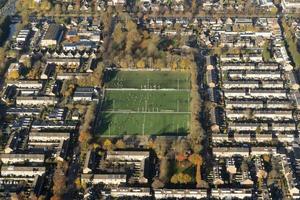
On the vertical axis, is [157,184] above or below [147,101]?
below

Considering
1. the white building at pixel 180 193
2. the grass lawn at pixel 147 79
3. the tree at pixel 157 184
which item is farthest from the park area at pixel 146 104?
the white building at pixel 180 193

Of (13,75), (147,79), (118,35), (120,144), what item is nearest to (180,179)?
(120,144)

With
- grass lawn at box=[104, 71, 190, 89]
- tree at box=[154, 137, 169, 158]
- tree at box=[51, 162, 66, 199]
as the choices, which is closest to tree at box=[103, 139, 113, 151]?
tree at box=[154, 137, 169, 158]

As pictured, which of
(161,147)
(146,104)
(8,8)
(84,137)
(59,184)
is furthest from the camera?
(8,8)

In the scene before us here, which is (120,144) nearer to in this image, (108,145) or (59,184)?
(108,145)

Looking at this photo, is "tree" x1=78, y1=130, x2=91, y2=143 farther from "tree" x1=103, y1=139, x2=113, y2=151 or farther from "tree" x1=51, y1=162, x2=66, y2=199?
"tree" x1=51, y1=162, x2=66, y2=199

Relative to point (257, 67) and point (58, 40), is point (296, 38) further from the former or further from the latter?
point (58, 40)

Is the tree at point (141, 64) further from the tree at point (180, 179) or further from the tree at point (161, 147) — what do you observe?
the tree at point (180, 179)

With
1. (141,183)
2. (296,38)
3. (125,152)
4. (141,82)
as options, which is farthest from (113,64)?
(296,38)
